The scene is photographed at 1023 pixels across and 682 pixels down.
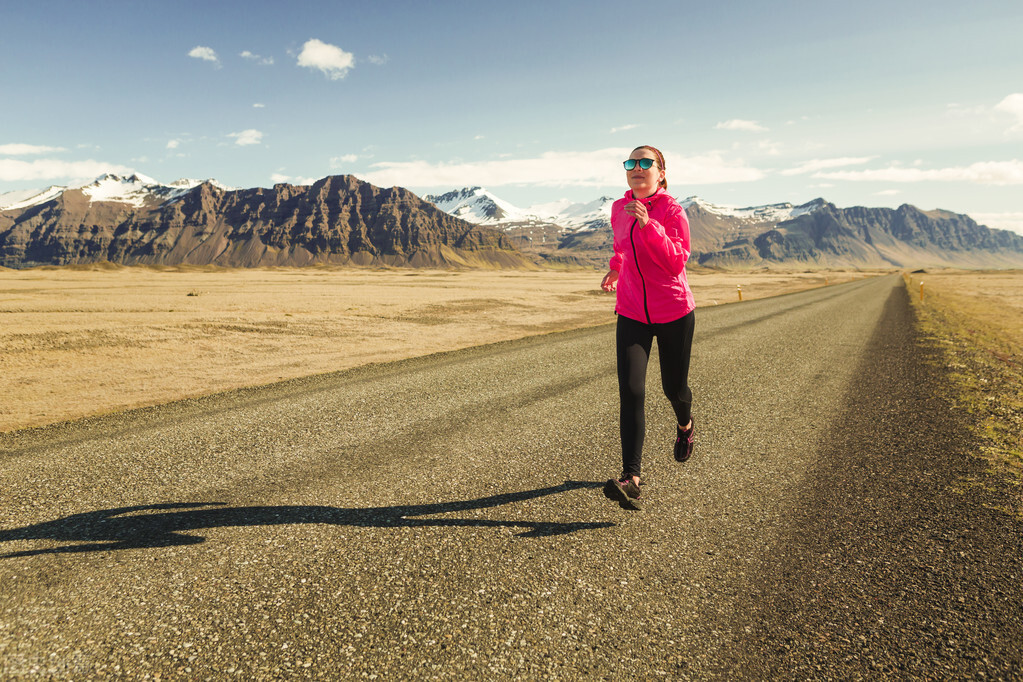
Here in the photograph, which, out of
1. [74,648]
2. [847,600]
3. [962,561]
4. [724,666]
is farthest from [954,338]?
[74,648]

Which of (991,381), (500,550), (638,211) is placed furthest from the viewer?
(991,381)

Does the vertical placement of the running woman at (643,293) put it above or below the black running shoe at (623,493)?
above

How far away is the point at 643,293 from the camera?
14.8 ft

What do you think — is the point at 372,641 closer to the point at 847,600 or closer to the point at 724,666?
the point at 724,666

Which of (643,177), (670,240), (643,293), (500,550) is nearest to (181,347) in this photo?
(500,550)

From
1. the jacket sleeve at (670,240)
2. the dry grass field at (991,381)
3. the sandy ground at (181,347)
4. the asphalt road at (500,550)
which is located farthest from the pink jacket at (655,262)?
the sandy ground at (181,347)

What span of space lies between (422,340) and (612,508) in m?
16.0

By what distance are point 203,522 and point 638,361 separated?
397 centimetres

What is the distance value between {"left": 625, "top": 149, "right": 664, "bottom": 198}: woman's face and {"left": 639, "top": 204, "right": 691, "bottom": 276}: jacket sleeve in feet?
0.90

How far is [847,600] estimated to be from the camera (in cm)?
350

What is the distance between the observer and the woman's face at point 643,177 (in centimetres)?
443

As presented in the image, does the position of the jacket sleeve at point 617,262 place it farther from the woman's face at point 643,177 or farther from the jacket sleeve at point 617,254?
the woman's face at point 643,177

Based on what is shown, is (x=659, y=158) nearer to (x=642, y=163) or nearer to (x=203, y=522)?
(x=642, y=163)

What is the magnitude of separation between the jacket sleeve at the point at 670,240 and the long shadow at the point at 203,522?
88.9 inches
